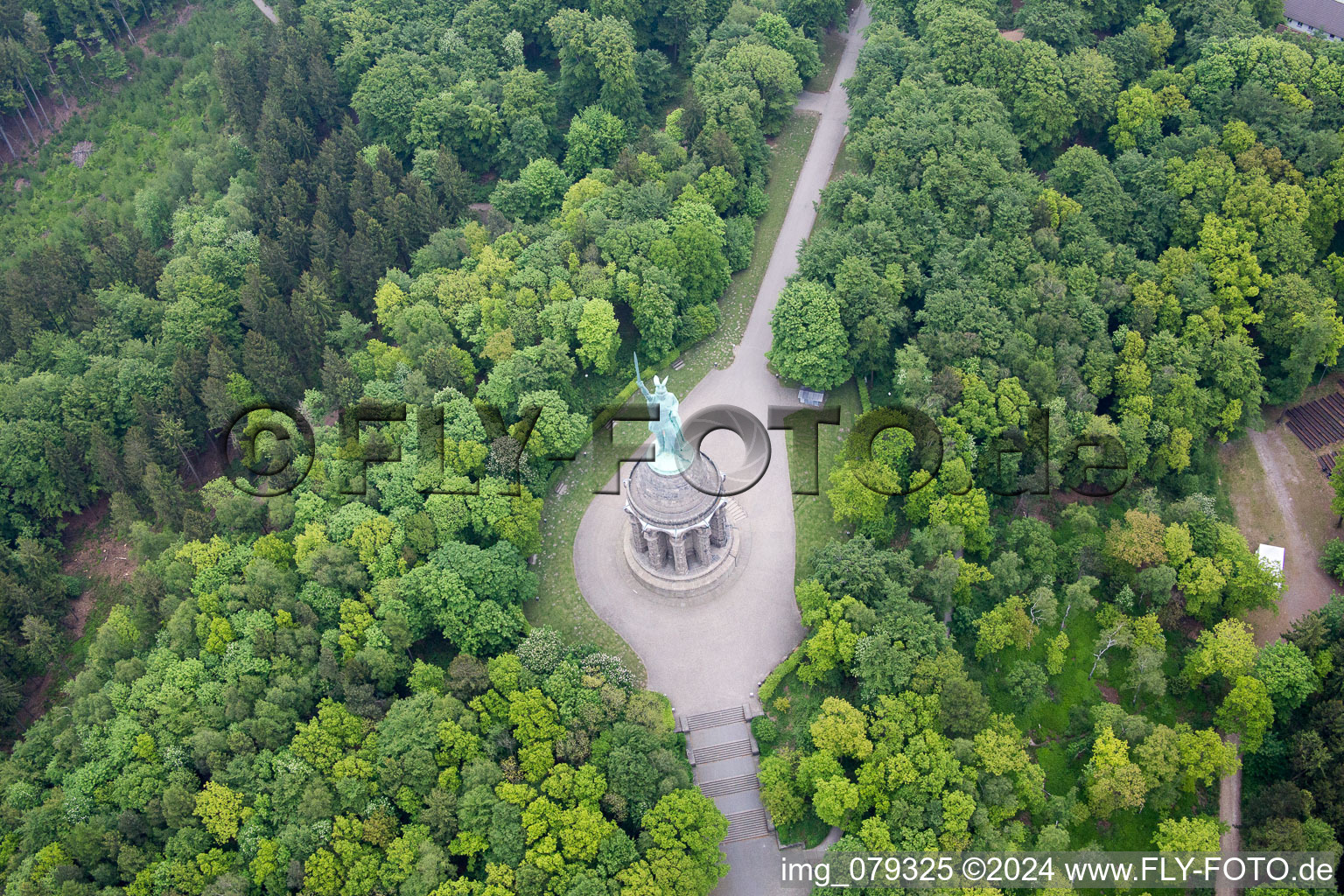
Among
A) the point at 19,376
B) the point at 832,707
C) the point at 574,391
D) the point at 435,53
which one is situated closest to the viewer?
the point at 832,707

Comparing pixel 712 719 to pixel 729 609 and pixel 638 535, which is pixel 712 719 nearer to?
pixel 729 609

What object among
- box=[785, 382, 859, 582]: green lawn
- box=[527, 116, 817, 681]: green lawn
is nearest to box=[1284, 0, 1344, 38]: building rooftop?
box=[527, 116, 817, 681]: green lawn

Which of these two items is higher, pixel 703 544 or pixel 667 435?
pixel 667 435

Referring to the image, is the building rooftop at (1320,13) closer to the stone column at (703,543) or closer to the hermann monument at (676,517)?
the hermann monument at (676,517)

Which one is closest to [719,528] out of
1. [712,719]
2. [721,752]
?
[712,719]

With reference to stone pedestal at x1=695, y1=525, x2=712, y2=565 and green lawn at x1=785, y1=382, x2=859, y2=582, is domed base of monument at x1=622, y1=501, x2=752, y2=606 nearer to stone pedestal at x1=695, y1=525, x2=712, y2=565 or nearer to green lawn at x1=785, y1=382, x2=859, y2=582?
stone pedestal at x1=695, y1=525, x2=712, y2=565

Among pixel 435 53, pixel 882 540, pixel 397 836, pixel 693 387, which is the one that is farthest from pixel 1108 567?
pixel 435 53

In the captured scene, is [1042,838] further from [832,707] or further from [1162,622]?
[1162,622]

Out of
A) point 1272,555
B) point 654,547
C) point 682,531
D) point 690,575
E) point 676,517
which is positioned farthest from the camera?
point 1272,555
